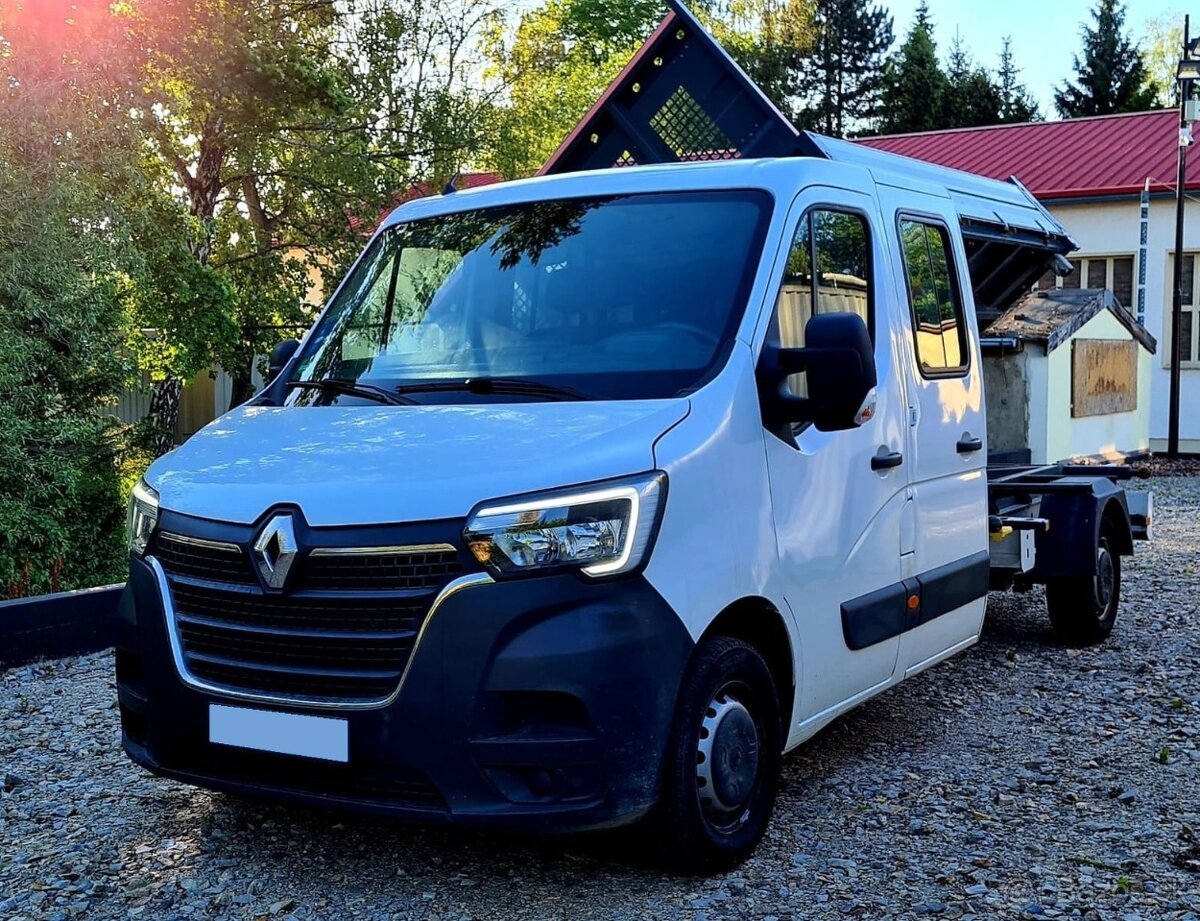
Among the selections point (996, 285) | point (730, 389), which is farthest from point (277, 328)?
point (730, 389)

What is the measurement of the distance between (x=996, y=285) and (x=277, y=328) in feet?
42.2

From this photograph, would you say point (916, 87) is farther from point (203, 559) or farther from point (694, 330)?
point (203, 559)

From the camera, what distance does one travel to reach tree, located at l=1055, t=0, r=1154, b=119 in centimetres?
5550

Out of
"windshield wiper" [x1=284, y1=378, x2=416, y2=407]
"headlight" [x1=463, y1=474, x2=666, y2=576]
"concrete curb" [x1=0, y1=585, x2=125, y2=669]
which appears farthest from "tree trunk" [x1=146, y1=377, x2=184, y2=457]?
"headlight" [x1=463, y1=474, x2=666, y2=576]

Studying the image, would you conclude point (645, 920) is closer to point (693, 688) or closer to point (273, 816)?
point (693, 688)

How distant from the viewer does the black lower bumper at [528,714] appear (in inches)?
141

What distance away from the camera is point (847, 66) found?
203 ft

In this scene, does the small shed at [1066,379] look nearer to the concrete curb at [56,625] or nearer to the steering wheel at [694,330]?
the steering wheel at [694,330]

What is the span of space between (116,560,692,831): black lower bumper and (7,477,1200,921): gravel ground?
0.47m

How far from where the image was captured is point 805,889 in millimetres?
4160

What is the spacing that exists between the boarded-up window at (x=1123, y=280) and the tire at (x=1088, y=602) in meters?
17.9

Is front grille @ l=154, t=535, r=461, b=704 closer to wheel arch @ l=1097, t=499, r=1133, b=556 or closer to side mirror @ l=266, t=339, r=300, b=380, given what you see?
side mirror @ l=266, t=339, r=300, b=380

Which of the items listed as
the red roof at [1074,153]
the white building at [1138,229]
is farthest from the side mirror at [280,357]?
the red roof at [1074,153]

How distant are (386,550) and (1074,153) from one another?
2561 cm
